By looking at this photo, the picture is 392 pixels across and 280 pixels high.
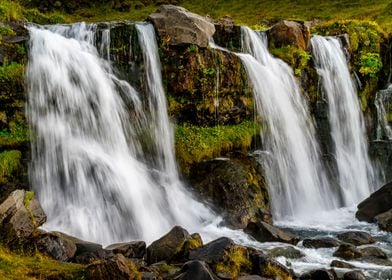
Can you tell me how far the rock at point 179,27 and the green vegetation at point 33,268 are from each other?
434 inches

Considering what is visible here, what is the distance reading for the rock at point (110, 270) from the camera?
9.13 metres

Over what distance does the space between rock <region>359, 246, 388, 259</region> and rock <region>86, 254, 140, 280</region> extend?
6.50 metres

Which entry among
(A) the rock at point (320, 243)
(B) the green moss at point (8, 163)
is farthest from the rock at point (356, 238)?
(B) the green moss at point (8, 163)

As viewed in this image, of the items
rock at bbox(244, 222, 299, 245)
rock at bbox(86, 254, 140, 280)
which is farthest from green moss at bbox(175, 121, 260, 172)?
rock at bbox(86, 254, 140, 280)

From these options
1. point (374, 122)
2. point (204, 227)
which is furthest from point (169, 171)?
point (374, 122)

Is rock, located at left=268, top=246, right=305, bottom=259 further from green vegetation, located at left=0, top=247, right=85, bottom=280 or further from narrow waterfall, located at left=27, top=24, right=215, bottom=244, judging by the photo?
green vegetation, located at left=0, top=247, right=85, bottom=280

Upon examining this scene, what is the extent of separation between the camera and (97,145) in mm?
16203

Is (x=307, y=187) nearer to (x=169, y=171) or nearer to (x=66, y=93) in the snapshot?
(x=169, y=171)

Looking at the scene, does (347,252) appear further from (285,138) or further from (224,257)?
(285,138)

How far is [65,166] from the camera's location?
15203 mm

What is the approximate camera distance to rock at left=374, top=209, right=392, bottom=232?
52.6 feet

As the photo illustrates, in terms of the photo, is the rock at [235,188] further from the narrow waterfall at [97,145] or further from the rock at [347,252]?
the rock at [347,252]

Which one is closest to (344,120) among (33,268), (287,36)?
(287,36)

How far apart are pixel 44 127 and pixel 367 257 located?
376 inches
